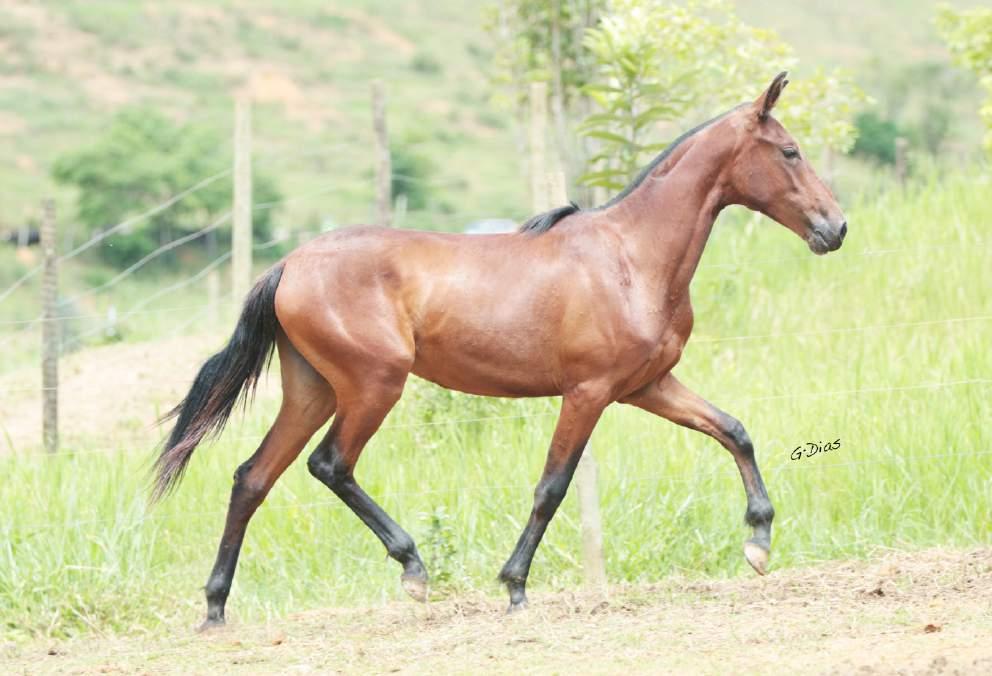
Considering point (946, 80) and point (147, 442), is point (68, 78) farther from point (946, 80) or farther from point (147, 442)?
point (147, 442)

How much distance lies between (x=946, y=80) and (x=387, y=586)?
31323 millimetres

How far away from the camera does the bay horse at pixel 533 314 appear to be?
543cm

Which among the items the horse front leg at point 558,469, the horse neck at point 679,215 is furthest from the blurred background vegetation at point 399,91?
the horse front leg at point 558,469

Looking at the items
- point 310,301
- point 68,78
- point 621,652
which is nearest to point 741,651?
point 621,652

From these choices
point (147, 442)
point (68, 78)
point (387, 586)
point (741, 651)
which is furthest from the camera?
point (68, 78)

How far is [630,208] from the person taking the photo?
5.65m

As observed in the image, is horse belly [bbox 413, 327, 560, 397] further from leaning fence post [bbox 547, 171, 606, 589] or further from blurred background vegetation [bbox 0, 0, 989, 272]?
blurred background vegetation [bbox 0, 0, 989, 272]

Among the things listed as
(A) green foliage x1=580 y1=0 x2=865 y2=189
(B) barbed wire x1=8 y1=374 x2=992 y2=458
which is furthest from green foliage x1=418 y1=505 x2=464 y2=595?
(A) green foliage x1=580 y1=0 x2=865 y2=189

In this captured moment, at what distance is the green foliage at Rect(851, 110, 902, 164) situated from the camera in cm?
2614

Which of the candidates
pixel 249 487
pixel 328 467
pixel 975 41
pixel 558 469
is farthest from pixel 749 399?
pixel 975 41

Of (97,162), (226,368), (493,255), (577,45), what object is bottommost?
(97,162)

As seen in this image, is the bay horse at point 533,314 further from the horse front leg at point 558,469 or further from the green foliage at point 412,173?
the green foliage at point 412,173

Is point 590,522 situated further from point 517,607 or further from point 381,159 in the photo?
point 381,159

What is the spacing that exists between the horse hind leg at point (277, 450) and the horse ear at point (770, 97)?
6.72ft
